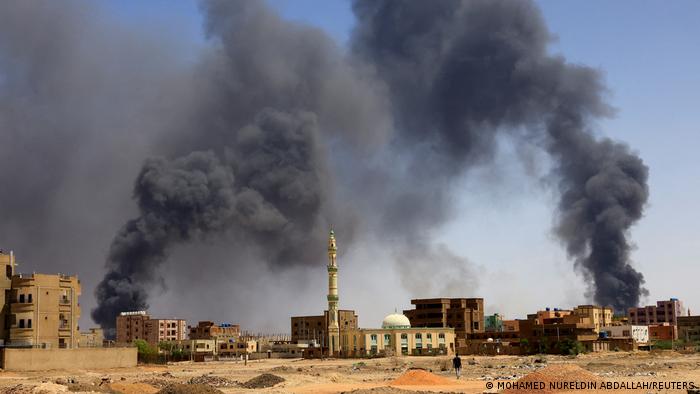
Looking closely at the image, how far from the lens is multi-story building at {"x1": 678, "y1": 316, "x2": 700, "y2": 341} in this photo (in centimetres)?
18825

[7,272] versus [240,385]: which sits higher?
[7,272]

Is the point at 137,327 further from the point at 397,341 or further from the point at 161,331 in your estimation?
the point at 397,341

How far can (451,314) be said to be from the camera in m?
159

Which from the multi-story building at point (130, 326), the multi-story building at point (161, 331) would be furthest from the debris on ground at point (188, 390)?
the multi-story building at point (161, 331)

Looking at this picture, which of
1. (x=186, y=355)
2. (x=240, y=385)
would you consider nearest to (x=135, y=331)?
(x=186, y=355)

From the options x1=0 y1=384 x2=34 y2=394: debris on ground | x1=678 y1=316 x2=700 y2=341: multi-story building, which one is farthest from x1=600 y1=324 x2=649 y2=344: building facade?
x1=0 y1=384 x2=34 y2=394: debris on ground

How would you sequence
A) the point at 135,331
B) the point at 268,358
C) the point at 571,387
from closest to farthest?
1. the point at 571,387
2. the point at 268,358
3. the point at 135,331

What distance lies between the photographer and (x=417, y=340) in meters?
144

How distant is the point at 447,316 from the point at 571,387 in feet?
389

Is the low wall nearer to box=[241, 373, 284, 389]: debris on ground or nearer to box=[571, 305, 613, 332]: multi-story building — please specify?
box=[241, 373, 284, 389]: debris on ground

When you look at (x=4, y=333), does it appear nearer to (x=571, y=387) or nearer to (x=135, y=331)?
(x=571, y=387)

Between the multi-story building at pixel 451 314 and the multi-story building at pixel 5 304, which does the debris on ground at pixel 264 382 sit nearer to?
the multi-story building at pixel 5 304

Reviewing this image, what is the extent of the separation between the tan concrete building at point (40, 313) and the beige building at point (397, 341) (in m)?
59.1

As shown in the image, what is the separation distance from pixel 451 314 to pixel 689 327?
6492 cm
